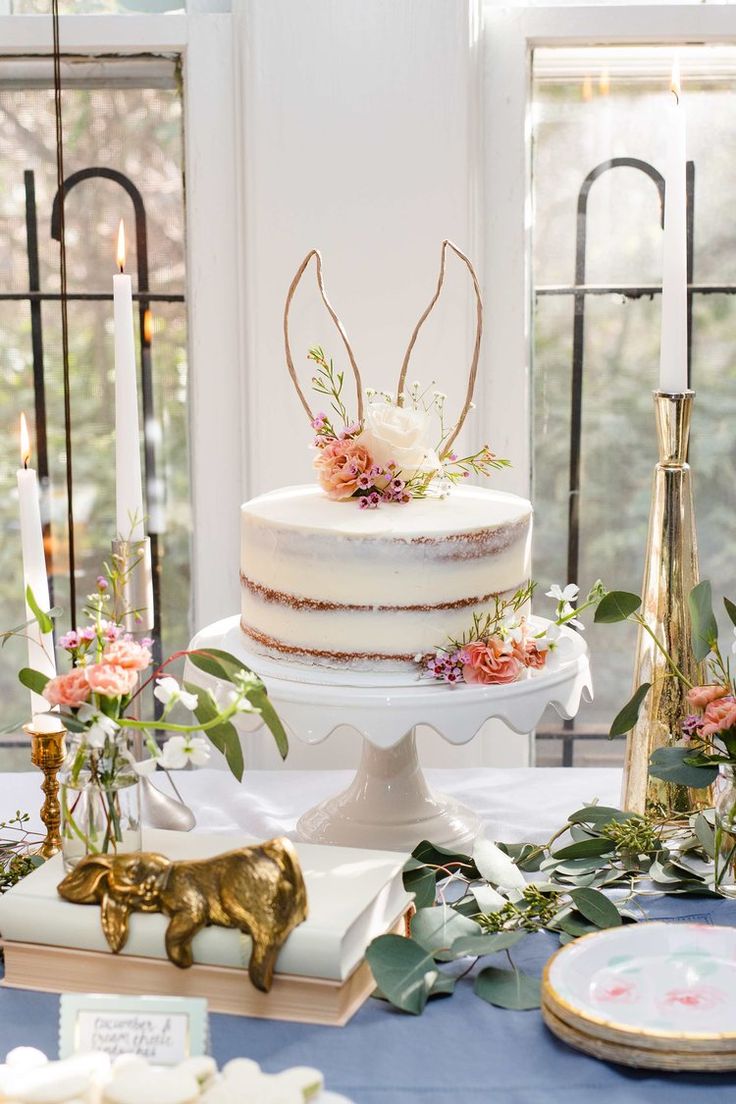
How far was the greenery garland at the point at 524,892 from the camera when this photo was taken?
0.86 metres

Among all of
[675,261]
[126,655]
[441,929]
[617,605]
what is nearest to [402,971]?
[441,929]

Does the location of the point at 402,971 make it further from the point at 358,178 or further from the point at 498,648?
the point at 358,178

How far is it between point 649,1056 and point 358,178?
93 cm

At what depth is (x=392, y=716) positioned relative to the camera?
3.12 feet

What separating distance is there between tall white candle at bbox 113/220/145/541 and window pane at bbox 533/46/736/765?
57cm

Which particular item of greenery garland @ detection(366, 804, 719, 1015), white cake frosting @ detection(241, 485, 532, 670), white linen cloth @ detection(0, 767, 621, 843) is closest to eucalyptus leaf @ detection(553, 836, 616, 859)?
greenery garland @ detection(366, 804, 719, 1015)

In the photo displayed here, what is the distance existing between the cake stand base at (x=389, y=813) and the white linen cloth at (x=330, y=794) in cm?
6

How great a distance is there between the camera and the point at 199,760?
0.86 metres

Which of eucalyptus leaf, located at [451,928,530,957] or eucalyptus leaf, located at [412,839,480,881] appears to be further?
eucalyptus leaf, located at [412,839,480,881]

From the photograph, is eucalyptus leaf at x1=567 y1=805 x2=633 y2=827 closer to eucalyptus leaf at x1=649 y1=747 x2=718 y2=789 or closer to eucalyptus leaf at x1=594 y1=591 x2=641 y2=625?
eucalyptus leaf at x1=649 y1=747 x2=718 y2=789

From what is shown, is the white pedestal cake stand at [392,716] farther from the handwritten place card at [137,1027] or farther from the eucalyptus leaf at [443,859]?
the handwritten place card at [137,1027]

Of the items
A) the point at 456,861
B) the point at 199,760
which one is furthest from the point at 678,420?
the point at 199,760

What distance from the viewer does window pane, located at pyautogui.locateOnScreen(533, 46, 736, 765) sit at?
143cm

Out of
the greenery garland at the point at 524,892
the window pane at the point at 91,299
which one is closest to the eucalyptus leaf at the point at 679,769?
the greenery garland at the point at 524,892
